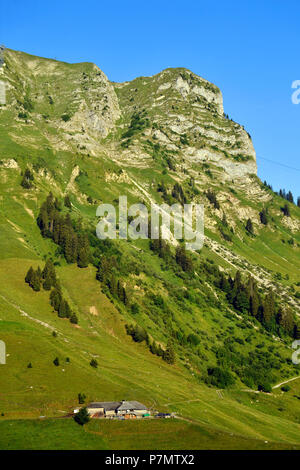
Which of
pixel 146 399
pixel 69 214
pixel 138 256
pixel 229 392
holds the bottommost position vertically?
pixel 229 392

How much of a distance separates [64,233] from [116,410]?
107 meters

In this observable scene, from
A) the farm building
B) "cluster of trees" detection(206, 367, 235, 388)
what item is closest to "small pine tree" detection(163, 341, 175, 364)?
"cluster of trees" detection(206, 367, 235, 388)

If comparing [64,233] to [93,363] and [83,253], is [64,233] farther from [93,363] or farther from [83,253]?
[93,363]

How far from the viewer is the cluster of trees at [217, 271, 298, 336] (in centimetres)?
18175

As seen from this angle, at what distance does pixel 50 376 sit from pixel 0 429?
23687 mm

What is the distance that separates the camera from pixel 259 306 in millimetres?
190625

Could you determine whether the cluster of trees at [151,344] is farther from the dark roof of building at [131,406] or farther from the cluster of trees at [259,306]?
the cluster of trees at [259,306]

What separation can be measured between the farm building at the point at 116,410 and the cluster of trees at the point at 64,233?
279ft

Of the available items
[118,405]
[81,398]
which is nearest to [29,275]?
[81,398]

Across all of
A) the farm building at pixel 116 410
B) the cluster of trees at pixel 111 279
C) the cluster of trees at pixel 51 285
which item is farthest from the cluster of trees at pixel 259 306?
the farm building at pixel 116 410

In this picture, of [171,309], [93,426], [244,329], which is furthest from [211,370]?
[93,426]

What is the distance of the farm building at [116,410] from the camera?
76.3 meters

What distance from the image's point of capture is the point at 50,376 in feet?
295
